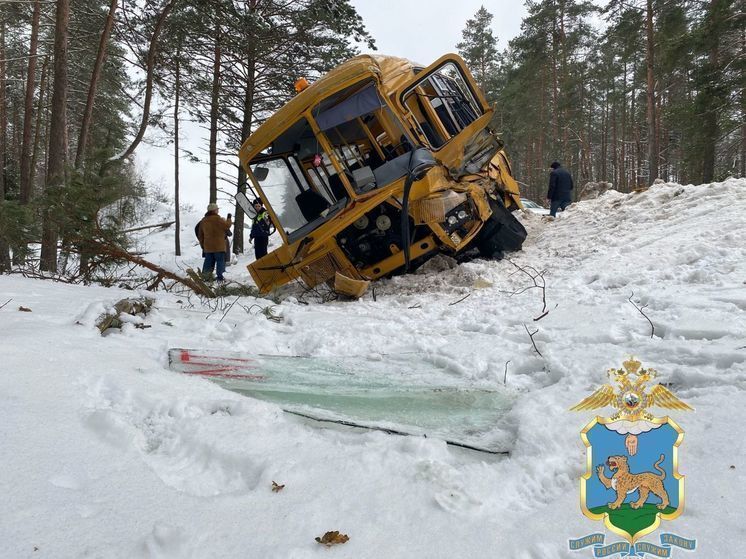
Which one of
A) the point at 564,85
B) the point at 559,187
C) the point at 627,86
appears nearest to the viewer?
the point at 559,187

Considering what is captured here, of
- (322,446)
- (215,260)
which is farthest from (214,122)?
(322,446)

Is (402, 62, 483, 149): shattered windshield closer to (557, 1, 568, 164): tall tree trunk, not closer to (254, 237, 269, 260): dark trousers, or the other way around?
(254, 237, 269, 260): dark trousers

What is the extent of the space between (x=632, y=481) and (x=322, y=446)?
3.68ft

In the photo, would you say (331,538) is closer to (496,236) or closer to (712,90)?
(496,236)

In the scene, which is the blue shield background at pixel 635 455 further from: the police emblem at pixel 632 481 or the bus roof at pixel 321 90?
the bus roof at pixel 321 90

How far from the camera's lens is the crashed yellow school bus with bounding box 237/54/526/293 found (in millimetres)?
5527

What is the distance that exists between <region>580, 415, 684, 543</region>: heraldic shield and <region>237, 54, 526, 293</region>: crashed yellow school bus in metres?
4.02

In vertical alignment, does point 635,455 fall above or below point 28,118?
below

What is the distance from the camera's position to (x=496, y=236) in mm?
6867

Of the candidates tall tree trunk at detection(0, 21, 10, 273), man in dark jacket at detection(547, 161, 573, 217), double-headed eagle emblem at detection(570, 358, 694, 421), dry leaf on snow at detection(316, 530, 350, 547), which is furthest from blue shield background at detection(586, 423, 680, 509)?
man in dark jacket at detection(547, 161, 573, 217)

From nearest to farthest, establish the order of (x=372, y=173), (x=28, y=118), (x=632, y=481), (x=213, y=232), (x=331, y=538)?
(x=331, y=538), (x=632, y=481), (x=372, y=173), (x=213, y=232), (x=28, y=118)

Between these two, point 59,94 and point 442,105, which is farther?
point 59,94

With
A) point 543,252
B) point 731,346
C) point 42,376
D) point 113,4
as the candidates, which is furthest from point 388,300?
point 113,4

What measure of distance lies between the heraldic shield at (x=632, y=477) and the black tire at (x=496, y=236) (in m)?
5.37
